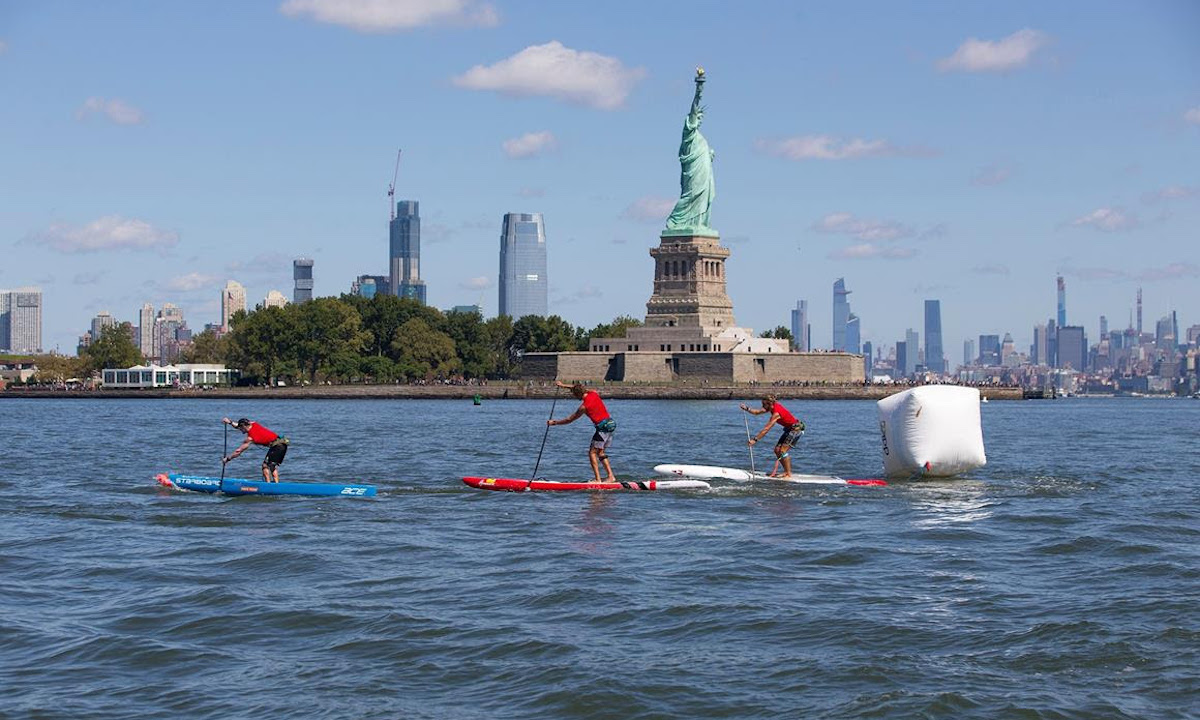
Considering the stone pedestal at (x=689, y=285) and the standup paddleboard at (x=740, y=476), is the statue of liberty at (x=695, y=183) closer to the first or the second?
the stone pedestal at (x=689, y=285)

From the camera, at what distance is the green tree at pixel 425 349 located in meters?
160

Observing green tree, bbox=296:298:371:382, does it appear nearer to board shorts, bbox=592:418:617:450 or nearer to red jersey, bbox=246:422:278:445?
red jersey, bbox=246:422:278:445

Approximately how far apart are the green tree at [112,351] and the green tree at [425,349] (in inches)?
1414

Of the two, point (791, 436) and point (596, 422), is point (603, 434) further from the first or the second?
point (791, 436)

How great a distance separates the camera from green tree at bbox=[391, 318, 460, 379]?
160 m

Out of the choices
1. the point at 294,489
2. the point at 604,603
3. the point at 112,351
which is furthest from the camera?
the point at 112,351

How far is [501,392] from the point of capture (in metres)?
144

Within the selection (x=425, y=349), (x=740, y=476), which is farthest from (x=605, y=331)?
(x=740, y=476)

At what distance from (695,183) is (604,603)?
13240cm

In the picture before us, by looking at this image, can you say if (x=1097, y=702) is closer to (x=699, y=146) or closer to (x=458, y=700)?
(x=458, y=700)

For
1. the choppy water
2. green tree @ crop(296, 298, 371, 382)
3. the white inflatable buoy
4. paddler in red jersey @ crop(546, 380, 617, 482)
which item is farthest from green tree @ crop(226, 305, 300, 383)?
the white inflatable buoy

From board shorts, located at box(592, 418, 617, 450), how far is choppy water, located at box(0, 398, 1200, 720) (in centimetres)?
155

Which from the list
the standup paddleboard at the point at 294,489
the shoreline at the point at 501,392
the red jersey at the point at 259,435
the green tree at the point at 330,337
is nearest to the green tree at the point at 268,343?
the green tree at the point at 330,337

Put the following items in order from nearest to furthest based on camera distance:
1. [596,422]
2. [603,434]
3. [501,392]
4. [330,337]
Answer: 1. [596,422]
2. [603,434]
3. [501,392]
4. [330,337]
